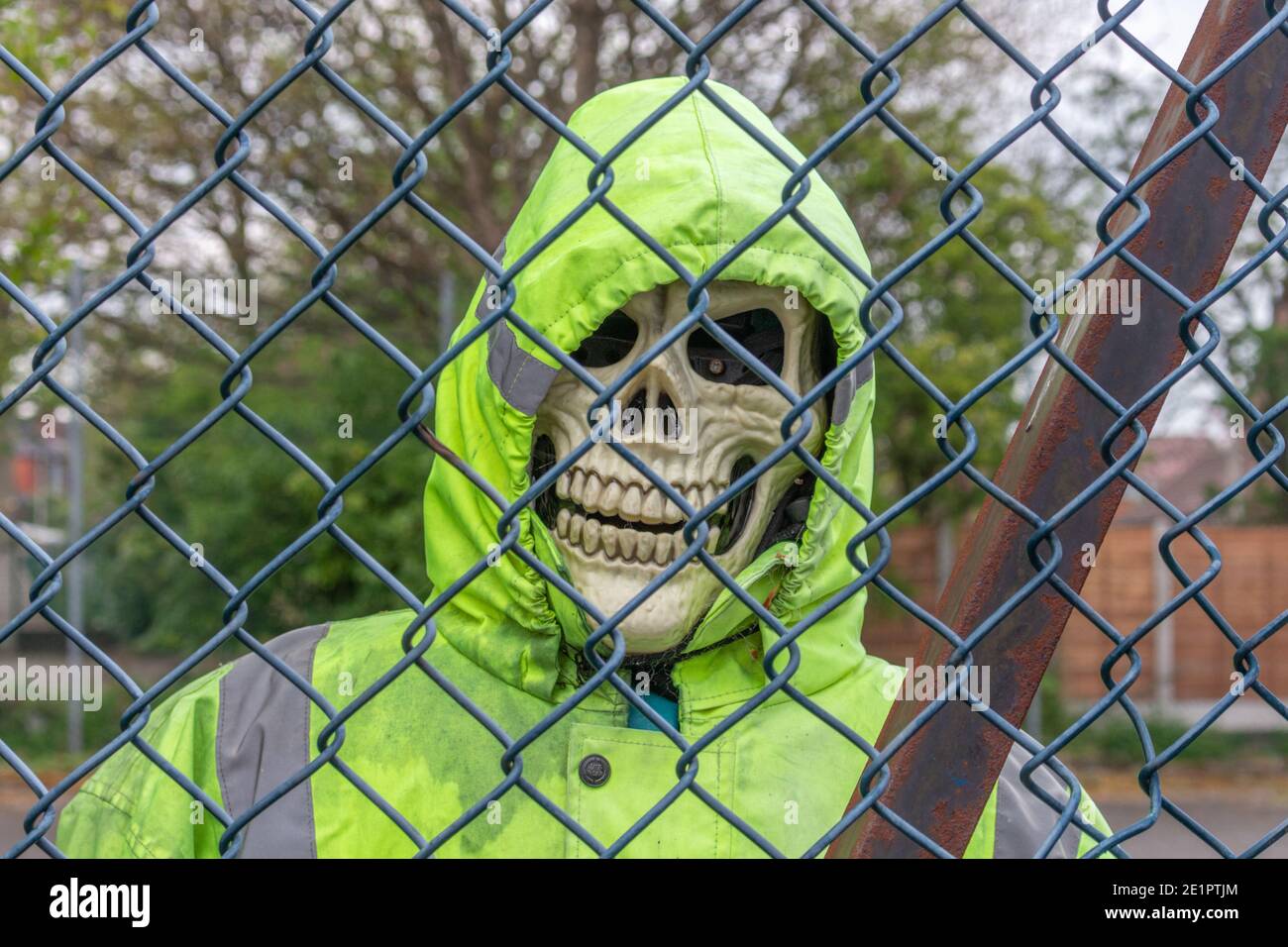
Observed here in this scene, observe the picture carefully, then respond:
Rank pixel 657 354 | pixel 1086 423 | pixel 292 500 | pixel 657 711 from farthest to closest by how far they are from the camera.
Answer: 1. pixel 292 500
2. pixel 657 711
3. pixel 1086 423
4. pixel 657 354

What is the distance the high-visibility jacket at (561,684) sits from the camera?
6.11 ft

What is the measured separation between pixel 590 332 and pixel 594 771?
686 millimetres

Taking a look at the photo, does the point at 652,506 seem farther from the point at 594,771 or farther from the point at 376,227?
the point at 376,227

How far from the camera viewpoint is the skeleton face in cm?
192

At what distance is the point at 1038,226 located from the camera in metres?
7.99

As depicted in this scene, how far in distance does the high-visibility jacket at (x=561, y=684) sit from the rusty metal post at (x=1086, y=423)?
53 cm

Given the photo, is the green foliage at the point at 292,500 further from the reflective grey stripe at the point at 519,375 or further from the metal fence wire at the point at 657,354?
the metal fence wire at the point at 657,354

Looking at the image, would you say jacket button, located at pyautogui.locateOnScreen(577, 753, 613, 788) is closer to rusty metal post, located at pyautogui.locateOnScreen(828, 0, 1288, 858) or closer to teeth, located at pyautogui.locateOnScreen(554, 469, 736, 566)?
teeth, located at pyautogui.locateOnScreen(554, 469, 736, 566)

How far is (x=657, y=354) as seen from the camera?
1.18 meters

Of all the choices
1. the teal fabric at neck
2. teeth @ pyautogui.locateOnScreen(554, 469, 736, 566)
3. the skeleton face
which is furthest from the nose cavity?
the teal fabric at neck

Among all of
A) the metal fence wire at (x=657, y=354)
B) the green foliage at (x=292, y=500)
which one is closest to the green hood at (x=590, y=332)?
the metal fence wire at (x=657, y=354)

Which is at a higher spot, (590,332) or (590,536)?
(590,332)

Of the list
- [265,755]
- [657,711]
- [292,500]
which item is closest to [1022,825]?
[657,711]
